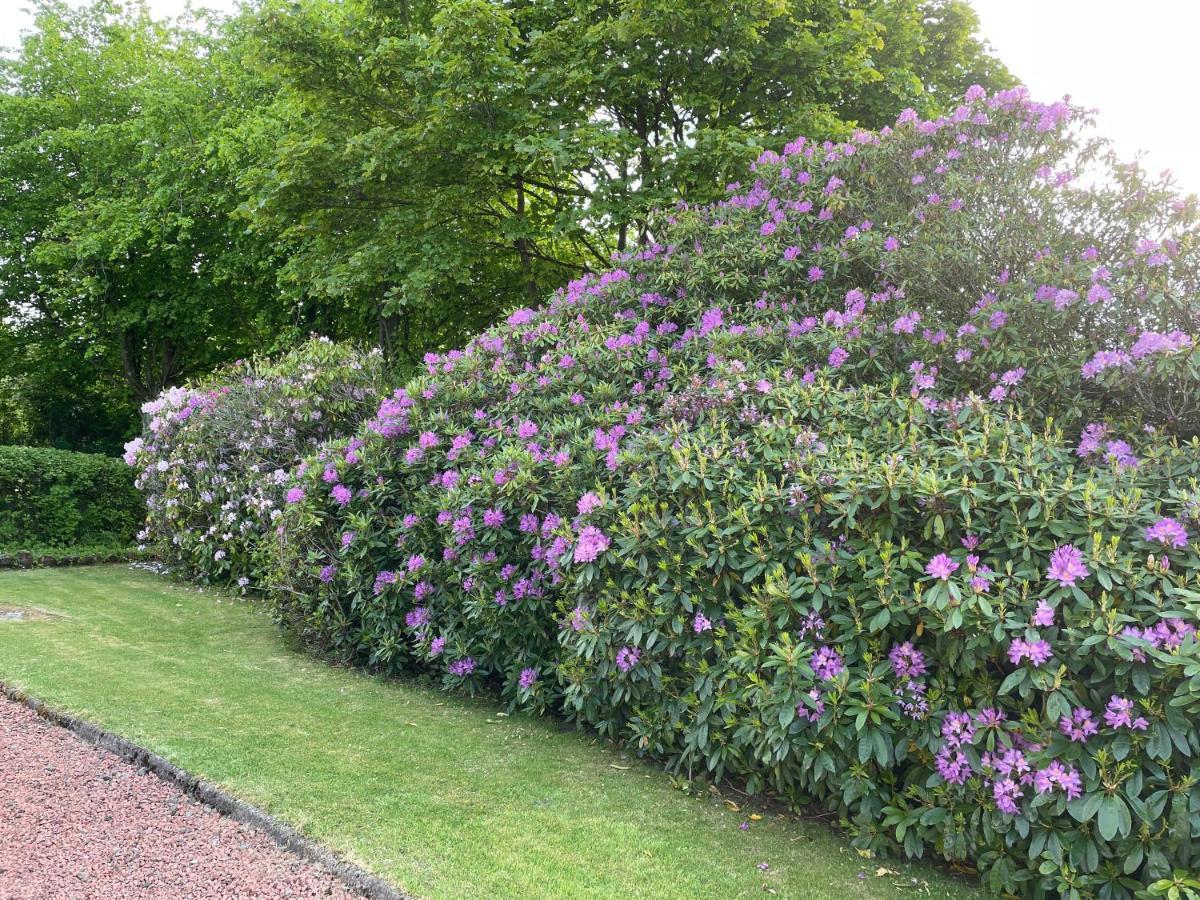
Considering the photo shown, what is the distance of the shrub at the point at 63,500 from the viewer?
1106 centimetres

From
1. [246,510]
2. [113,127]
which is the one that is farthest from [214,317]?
[246,510]

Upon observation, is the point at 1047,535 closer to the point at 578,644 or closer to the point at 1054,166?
the point at 578,644

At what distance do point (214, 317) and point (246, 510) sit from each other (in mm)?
10395

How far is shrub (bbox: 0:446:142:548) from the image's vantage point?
11.1m

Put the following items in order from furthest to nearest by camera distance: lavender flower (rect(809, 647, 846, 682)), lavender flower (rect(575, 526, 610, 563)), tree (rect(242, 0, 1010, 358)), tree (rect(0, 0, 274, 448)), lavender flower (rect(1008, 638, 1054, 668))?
1. tree (rect(0, 0, 274, 448))
2. tree (rect(242, 0, 1010, 358))
3. lavender flower (rect(575, 526, 610, 563))
4. lavender flower (rect(809, 647, 846, 682))
5. lavender flower (rect(1008, 638, 1054, 668))

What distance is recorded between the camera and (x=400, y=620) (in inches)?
214

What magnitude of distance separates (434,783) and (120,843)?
1.27 meters

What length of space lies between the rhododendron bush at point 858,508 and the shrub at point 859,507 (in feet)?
0.06

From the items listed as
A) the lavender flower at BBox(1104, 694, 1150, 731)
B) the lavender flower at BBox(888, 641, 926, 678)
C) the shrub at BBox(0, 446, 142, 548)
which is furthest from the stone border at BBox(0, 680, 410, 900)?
the shrub at BBox(0, 446, 142, 548)

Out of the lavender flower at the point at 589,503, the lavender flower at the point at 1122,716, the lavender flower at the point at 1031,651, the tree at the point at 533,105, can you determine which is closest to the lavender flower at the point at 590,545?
the lavender flower at the point at 589,503

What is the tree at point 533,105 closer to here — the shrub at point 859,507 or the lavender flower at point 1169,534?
the shrub at point 859,507

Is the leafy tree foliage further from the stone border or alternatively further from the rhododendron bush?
the stone border

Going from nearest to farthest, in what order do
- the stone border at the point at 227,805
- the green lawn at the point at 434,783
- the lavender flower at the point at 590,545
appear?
the stone border at the point at 227,805
the green lawn at the point at 434,783
the lavender flower at the point at 590,545

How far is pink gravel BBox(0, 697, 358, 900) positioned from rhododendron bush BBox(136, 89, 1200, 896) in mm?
1716
